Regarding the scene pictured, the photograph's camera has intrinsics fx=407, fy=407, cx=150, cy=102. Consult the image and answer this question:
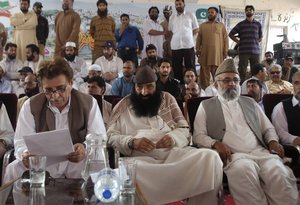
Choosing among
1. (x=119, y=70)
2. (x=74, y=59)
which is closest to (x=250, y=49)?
(x=119, y=70)

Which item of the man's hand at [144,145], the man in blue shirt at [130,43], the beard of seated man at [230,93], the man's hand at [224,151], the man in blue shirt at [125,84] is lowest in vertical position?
the man's hand at [224,151]

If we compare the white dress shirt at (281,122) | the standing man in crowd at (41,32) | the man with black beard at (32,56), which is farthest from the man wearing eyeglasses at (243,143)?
the standing man in crowd at (41,32)

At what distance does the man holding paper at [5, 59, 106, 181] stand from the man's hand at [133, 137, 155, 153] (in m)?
0.32

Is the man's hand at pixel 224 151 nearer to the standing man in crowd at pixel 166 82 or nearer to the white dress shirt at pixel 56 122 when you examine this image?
the white dress shirt at pixel 56 122

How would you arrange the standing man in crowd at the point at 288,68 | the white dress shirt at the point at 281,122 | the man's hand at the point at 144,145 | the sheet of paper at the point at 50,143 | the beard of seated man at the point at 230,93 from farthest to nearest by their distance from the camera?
the standing man in crowd at the point at 288,68 < the beard of seated man at the point at 230,93 < the white dress shirt at the point at 281,122 < the man's hand at the point at 144,145 < the sheet of paper at the point at 50,143

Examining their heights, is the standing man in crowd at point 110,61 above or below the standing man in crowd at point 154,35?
below

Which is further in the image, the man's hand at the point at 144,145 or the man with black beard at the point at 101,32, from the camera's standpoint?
the man with black beard at the point at 101,32

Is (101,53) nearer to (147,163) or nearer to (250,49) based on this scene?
(250,49)

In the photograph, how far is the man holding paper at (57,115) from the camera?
261cm

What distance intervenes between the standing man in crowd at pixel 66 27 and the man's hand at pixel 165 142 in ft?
14.5

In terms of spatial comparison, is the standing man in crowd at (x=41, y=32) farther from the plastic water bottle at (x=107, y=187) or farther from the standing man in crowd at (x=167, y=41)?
the plastic water bottle at (x=107, y=187)

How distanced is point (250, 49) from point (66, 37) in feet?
11.1

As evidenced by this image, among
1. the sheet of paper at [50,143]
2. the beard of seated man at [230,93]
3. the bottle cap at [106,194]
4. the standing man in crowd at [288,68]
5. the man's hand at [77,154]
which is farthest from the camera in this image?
the standing man in crowd at [288,68]

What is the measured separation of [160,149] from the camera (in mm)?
3156
